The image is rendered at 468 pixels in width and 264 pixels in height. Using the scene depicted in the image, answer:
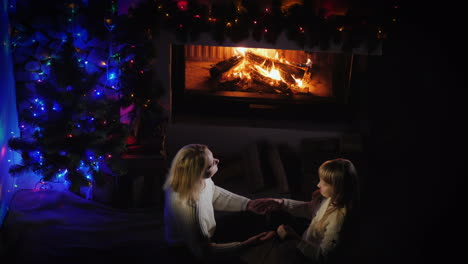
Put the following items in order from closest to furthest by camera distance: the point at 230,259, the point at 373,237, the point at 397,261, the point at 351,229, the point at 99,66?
the point at 351,229, the point at 230,259, the point at 397,261, the point at 373,237, the point at 99,66

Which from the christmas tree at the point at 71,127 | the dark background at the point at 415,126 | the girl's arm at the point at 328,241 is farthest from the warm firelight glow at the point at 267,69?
the girl's arm at the point at 328,241

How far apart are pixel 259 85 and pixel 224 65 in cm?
51

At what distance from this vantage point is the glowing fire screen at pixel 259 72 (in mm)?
5129

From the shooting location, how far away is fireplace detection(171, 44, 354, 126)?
5.10m

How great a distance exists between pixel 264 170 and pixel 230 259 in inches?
61.1

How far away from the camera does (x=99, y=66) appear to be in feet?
14.2

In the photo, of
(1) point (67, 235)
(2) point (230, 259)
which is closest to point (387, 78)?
(2) point (230, 259)

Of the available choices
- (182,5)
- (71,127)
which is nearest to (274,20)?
(182,5)

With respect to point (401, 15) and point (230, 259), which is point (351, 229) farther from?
point (401, 15)

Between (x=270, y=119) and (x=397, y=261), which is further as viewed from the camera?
(x=270, y=119)

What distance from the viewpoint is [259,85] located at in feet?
17.1

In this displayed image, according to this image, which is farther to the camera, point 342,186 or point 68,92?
→ point 68,92

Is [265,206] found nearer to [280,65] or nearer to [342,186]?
[342,186]

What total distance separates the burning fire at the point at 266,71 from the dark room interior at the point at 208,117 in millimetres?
25
